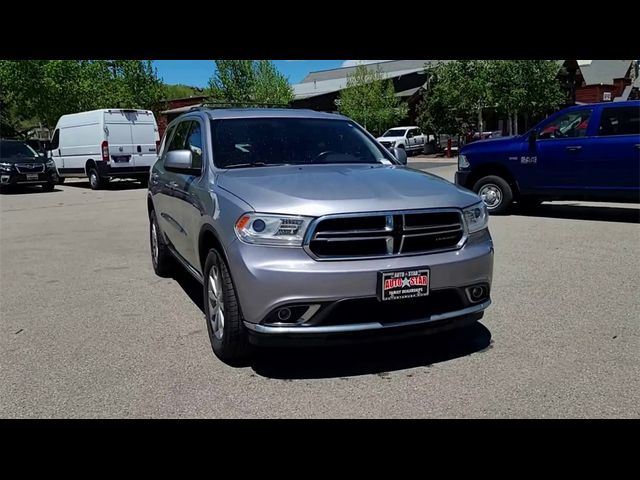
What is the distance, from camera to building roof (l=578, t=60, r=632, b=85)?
4781 cm

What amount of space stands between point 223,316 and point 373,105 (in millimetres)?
36303

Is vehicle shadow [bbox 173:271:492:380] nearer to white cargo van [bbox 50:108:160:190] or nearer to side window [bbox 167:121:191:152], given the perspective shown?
side window [bbox 167:121:191:152]

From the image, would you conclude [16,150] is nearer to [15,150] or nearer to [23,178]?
[15,150]

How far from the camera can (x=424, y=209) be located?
365 cm

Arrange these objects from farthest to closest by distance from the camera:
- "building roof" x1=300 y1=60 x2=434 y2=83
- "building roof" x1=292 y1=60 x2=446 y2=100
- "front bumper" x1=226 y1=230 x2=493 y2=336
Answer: "building roof" x1=300 y1=60 x2=434 y2=83 < "building roof" x1=292 y1=60 x2=446 y2=100 < "front bumper" x1=226 y1=230 x2=493 y2=336

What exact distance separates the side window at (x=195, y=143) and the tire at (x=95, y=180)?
1469cm

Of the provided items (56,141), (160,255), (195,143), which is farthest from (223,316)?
(56,141)

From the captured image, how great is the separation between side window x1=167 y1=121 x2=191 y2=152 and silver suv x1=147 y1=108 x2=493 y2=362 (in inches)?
57.0

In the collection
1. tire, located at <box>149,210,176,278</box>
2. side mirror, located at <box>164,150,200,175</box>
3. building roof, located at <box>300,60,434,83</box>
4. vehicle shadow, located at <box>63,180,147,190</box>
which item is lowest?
tire, located at <box>149,210,176,278</box>

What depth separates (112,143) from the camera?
1847 centimetres

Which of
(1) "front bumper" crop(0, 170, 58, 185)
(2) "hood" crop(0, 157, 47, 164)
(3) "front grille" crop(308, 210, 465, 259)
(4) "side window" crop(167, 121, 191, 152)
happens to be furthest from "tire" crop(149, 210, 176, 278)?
(2) "hood" crop(0, 157, 47, 164)

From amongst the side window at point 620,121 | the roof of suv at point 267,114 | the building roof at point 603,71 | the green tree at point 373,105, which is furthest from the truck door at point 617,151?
the building roof at point 603,71

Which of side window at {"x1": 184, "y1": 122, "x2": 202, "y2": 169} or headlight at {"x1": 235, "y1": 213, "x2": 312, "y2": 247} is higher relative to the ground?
side window at {"x1": 184, "y1": 122, "x2": 202, "y2": 169}
